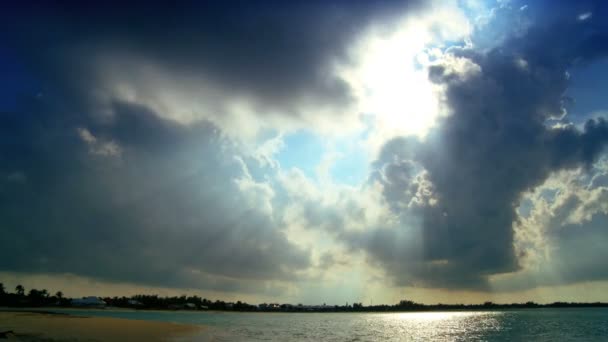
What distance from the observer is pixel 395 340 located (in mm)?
70812

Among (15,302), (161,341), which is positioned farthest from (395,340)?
(15,302)

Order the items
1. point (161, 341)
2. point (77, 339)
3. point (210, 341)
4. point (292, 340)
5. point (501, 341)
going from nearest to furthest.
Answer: point (77, 339) < point (161, 341) < point (210, 341) < point (292, 340) < point (501, 341)

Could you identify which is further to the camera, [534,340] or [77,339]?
[534,340]

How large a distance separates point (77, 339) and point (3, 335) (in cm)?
672

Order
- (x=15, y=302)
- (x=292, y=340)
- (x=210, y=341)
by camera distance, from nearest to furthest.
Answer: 1. (x=210, y=341)
2. (x=292, y=340)
3. (x=15, y=302)

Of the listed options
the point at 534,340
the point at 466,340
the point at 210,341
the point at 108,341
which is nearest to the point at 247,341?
the point at 210,341

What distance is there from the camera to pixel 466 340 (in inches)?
2884

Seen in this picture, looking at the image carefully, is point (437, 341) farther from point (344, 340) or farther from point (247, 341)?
point (247, 341)

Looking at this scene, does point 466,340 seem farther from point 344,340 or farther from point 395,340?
point 344,340

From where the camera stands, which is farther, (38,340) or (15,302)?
(15,302)

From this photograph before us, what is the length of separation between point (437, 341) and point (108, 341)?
5362 centimetres

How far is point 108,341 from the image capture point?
43688 mm

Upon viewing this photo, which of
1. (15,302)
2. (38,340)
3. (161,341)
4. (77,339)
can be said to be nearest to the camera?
(38,340)

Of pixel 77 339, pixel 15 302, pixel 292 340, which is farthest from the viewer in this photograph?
pixel 15 302
